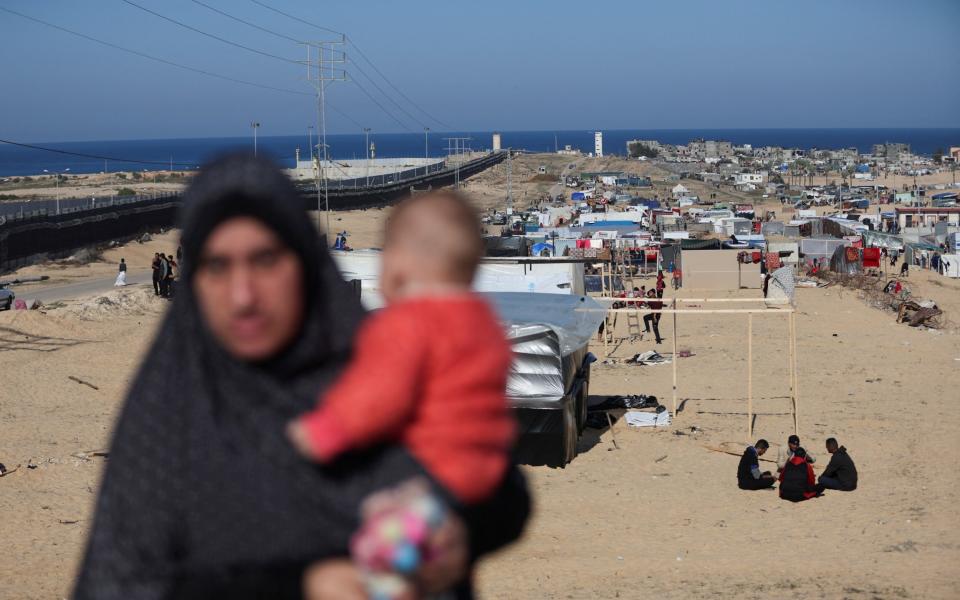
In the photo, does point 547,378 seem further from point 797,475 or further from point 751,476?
point 797,475

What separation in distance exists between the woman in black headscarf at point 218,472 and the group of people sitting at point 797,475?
40.2 ft

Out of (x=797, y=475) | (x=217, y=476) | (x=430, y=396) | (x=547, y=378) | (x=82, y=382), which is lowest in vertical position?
(x=797, y=475)

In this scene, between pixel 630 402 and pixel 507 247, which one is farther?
pixel 507 247

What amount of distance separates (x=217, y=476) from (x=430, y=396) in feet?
1.24

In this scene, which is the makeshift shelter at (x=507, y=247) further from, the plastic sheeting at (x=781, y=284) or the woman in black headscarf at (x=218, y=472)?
the woman in black headscarf at (x=218, y=472)

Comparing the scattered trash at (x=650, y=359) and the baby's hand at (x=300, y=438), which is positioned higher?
the baby's hand at (x=300, y=438)

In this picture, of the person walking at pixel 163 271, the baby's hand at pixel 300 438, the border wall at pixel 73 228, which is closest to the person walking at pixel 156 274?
the person walking at pixel 163 271

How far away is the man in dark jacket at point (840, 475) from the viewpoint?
13617 millimetres

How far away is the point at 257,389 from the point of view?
1.77 m

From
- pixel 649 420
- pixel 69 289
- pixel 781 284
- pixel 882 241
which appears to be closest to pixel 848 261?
pixel 882 241

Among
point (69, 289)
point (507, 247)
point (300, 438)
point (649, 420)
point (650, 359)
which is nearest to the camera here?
point (300, 438)

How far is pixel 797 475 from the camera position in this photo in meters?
13.3

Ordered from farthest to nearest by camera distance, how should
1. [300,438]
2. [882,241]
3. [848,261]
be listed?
[882,241] < [848,261] < [300,438]

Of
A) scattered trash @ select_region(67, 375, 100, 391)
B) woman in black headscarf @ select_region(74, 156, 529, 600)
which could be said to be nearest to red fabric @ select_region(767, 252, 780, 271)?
scattered trash @ select_region(67, 375, 100, 391)
